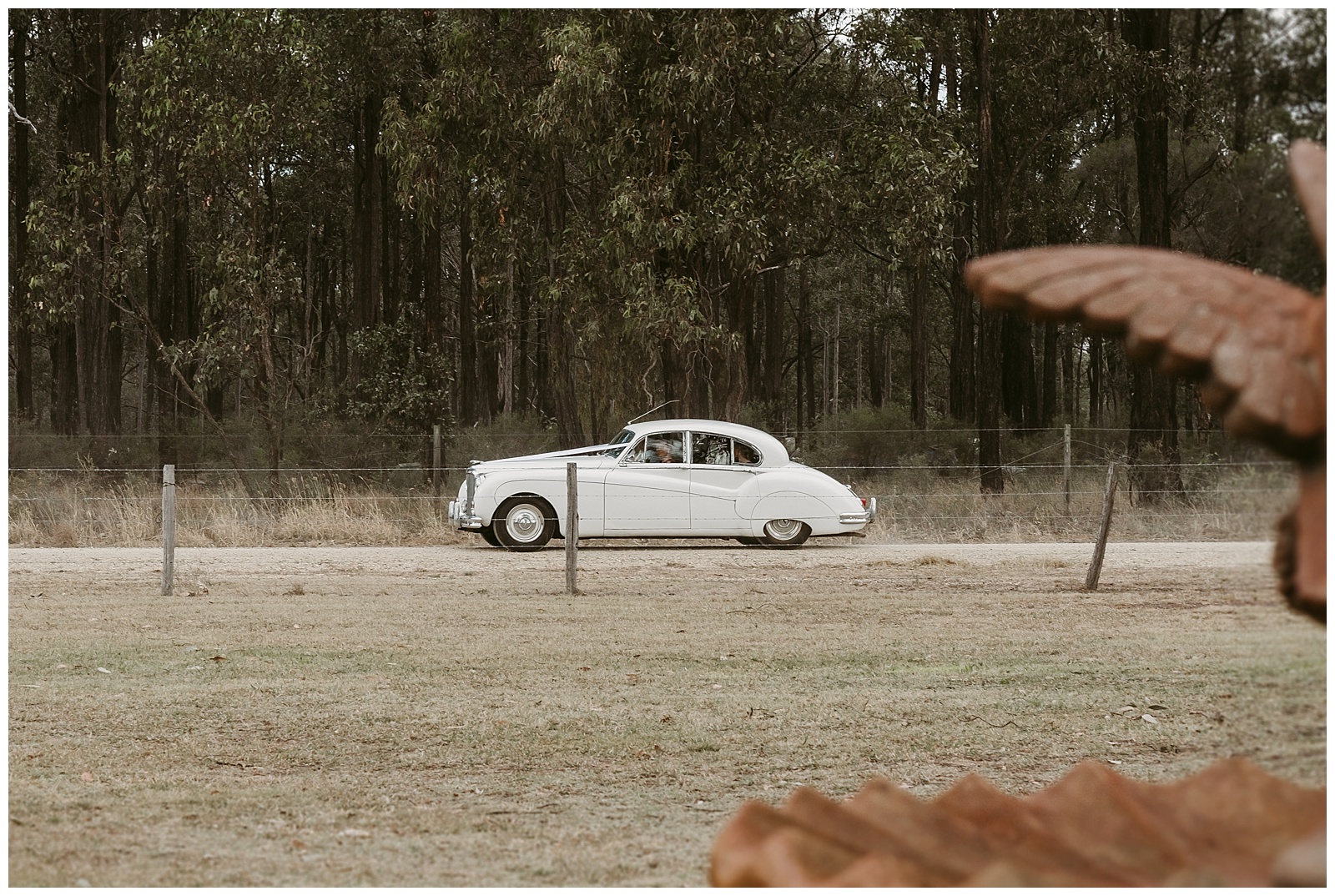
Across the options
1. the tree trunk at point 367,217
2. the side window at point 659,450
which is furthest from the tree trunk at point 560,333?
the tree trunk at point 367,217

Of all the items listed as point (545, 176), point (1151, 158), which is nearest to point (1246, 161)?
point (1151, 158)

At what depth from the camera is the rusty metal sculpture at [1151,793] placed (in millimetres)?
987

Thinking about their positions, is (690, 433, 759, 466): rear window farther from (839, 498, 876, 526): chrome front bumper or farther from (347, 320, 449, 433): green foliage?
(347, 320, 449, 433): green foliage

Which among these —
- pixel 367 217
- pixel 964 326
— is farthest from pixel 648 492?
pixel 367 217

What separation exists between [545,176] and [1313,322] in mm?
Result: 17123

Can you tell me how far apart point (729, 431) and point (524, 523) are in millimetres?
2384

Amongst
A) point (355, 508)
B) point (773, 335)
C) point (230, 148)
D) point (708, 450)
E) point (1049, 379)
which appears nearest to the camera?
point (708, 450)

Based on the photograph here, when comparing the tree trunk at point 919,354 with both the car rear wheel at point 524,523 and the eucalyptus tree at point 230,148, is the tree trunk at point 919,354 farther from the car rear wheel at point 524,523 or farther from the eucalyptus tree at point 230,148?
the car rear wheel at point 524,523

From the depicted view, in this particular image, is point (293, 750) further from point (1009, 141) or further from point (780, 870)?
point (1009, 141)

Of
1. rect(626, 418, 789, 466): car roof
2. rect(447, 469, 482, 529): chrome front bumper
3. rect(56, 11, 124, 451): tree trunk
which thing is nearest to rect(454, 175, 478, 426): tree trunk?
rect(56, 11, 124, 451): tree trunk

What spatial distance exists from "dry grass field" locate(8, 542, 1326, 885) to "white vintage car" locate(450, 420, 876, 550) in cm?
→ 240

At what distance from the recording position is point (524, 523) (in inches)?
527

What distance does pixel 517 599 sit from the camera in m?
9.75

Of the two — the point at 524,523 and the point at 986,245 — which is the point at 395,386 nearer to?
the point at 524,523
